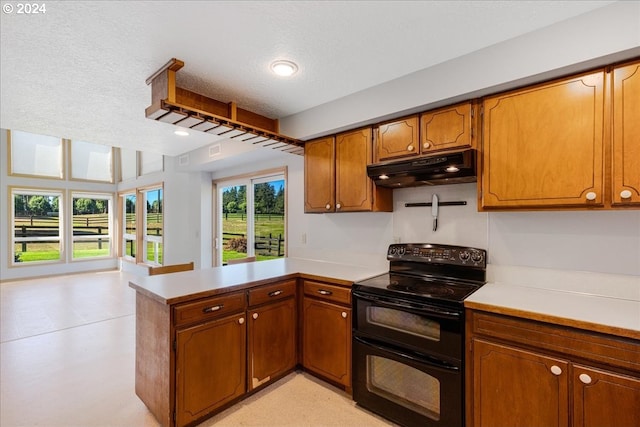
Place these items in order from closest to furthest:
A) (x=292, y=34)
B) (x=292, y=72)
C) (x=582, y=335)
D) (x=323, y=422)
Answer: (x=582, y=335) → (x=292, y=34) → (x=323, y=422) → (x=292, y=72)

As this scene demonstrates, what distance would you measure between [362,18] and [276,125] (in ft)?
5.55

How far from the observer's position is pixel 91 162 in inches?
299

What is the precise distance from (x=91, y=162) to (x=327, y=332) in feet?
27.7

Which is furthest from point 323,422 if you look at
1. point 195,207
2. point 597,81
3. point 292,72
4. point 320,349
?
point 195,207

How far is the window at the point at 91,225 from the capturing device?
24.2ft

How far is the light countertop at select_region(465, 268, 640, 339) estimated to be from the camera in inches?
52.8

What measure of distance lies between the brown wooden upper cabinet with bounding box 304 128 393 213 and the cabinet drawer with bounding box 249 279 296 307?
81 cm

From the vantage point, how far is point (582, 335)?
1341 mm

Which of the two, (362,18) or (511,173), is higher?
(362,18)

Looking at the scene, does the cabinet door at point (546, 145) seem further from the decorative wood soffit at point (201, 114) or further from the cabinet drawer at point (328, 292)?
the decorative wood soffit at point (201, 114)

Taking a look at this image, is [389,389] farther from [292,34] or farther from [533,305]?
[292,34]

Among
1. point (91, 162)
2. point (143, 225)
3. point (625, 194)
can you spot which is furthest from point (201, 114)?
point (91, 162)

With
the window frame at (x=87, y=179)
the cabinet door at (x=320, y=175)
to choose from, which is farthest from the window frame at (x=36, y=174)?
the cabinet door at (x=320, y=175)

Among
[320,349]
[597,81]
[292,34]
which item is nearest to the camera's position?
[597,81]
